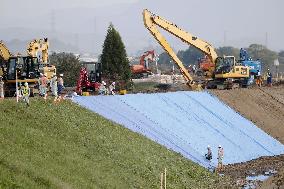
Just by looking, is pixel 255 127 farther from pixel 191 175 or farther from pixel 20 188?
pixel 20 188

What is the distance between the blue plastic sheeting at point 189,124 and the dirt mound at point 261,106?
1.55 m

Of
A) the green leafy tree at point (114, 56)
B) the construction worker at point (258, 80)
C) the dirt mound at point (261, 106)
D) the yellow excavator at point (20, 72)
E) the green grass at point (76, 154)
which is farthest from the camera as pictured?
the green leafy tree at point (114, 56)

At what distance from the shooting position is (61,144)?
27000 millimetres

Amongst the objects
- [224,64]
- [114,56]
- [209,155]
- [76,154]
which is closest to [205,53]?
[224,64]

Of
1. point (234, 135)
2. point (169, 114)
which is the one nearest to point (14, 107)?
point (169, 114)

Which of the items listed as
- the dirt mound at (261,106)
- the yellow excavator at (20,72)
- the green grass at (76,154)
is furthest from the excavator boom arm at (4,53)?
the dirt mound at (261,106)

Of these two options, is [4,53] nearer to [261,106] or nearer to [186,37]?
[186,37]

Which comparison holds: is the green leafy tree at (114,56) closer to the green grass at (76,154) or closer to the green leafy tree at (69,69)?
the green leafy tree at (69,69)

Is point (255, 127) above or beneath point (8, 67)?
beneath

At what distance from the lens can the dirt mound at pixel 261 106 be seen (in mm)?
50156

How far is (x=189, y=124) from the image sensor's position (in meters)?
43.3

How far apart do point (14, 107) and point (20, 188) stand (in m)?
11.9

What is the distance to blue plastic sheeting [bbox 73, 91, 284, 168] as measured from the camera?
127 ft

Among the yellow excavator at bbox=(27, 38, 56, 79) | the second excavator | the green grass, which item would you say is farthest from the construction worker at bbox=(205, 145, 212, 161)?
the second excavator
